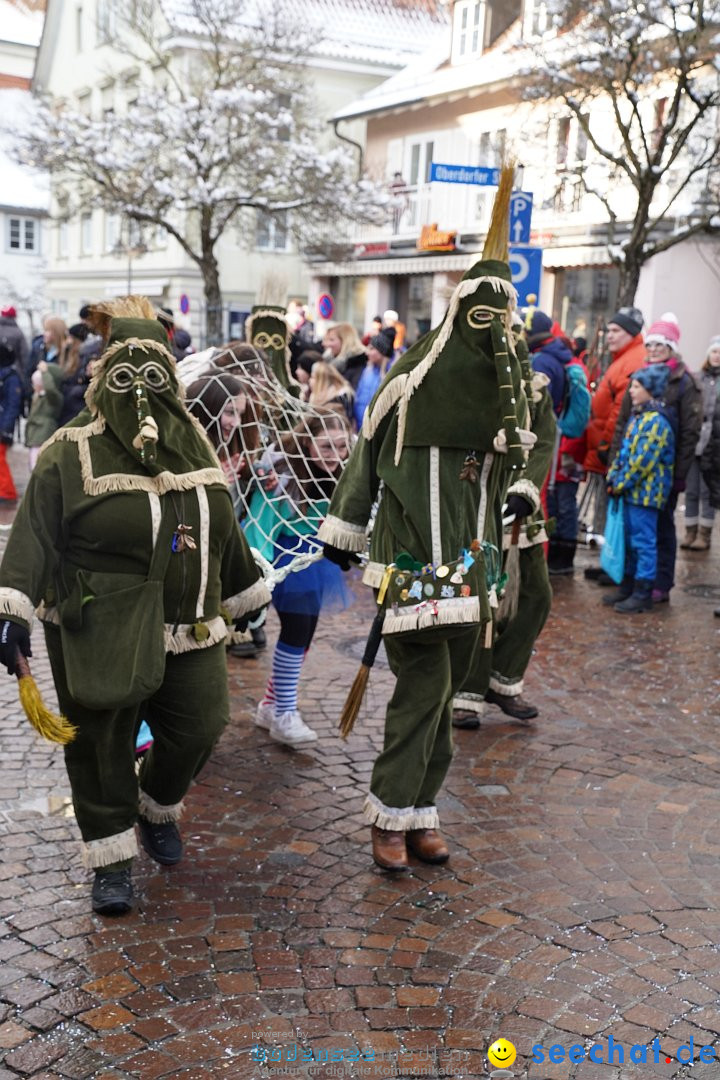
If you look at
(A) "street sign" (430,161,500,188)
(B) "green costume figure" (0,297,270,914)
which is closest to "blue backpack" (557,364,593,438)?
(A) "street sign" (430,161,500,188)

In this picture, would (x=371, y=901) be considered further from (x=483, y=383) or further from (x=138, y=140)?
(x=138, y=140)

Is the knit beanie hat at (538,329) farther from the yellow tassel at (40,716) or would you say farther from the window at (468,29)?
the window at (468,29)

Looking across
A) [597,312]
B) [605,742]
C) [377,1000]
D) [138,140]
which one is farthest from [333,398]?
[597,312]

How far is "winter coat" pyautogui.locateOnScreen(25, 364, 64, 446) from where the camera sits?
35.5 feet

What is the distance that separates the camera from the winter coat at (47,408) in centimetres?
1082

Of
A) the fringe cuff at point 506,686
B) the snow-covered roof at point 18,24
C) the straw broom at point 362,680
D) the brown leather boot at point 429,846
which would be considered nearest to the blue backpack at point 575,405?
the fringe cuff at point 506,686

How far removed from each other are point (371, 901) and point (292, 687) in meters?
1.64

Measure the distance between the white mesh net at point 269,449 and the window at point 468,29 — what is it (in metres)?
23.7

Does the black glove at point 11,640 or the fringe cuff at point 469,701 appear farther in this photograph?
the fringe cuff at point 469,701

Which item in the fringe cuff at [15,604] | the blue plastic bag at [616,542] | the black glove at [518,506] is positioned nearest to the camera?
the fringe cuff at [15,604]

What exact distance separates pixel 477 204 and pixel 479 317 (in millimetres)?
23150

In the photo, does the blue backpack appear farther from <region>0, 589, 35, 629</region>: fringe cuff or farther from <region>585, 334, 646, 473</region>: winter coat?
<region>0, 589, 35, 629</region>: fringe cuff

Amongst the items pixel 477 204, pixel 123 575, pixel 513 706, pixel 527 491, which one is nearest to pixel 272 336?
pixel 527 491

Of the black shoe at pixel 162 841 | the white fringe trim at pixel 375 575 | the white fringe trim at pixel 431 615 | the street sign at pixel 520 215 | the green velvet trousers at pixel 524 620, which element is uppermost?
the street sign at pixel 520 215
